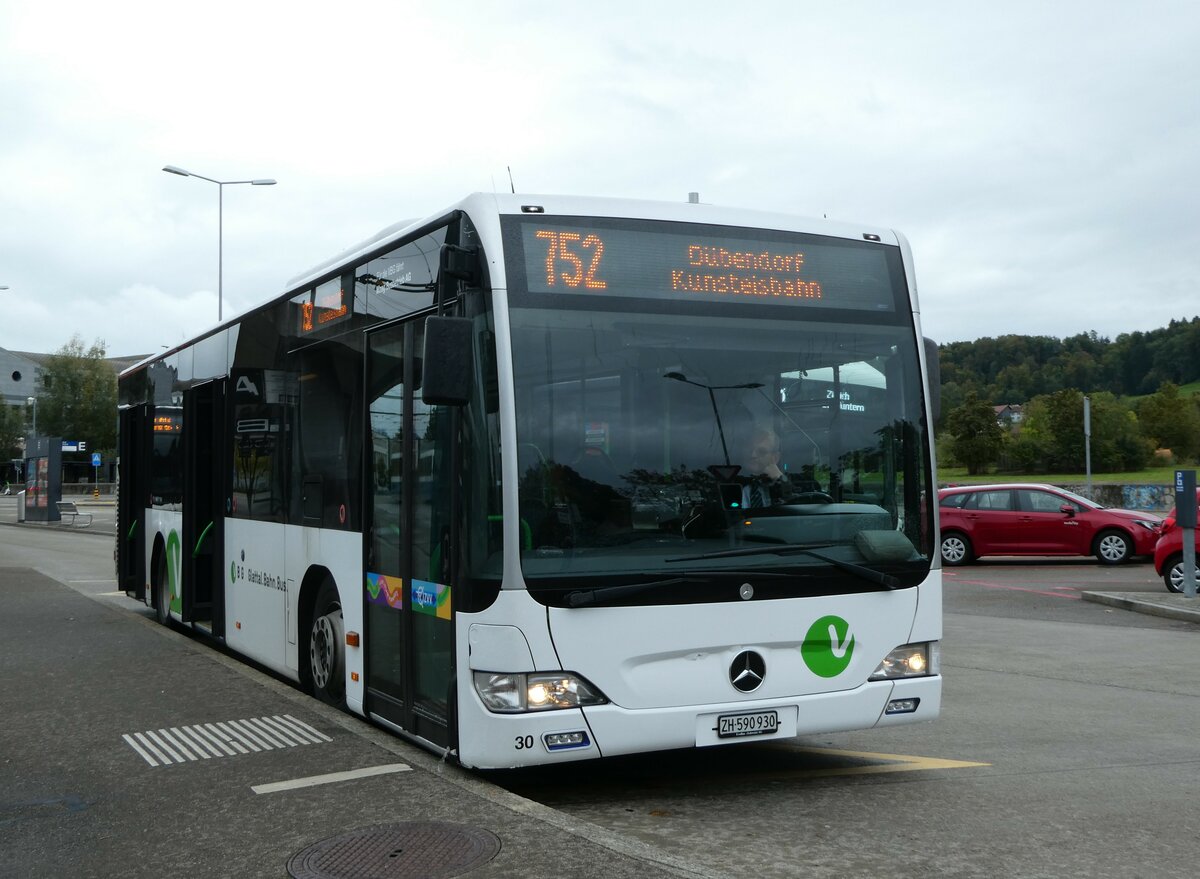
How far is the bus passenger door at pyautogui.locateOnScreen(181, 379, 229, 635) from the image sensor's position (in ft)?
34.7

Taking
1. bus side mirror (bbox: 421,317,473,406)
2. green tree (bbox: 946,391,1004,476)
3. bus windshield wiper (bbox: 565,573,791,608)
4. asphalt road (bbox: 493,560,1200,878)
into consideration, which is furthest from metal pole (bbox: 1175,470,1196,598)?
green tree (bbox: 946,391,1004,476)

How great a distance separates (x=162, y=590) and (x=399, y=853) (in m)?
8.86

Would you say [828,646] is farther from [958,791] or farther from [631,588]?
[631,588]

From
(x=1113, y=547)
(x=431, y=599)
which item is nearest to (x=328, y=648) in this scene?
(x=431, y=599)

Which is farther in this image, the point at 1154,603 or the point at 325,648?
the point at 1154,603

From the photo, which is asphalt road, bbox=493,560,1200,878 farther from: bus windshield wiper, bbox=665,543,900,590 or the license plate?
bus windshield wiper, bbox=665,543,900,590

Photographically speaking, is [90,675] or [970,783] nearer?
[970,783]

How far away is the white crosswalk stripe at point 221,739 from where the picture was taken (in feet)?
22.8

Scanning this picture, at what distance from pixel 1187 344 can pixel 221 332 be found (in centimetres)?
12797

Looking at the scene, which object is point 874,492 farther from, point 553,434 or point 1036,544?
point 1036,544

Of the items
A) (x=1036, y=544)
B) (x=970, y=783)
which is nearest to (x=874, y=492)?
(x=970, y=783)

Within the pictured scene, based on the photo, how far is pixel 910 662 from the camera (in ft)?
21.3

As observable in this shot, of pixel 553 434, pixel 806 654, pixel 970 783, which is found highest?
pixel 553 434

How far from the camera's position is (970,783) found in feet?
21.4
